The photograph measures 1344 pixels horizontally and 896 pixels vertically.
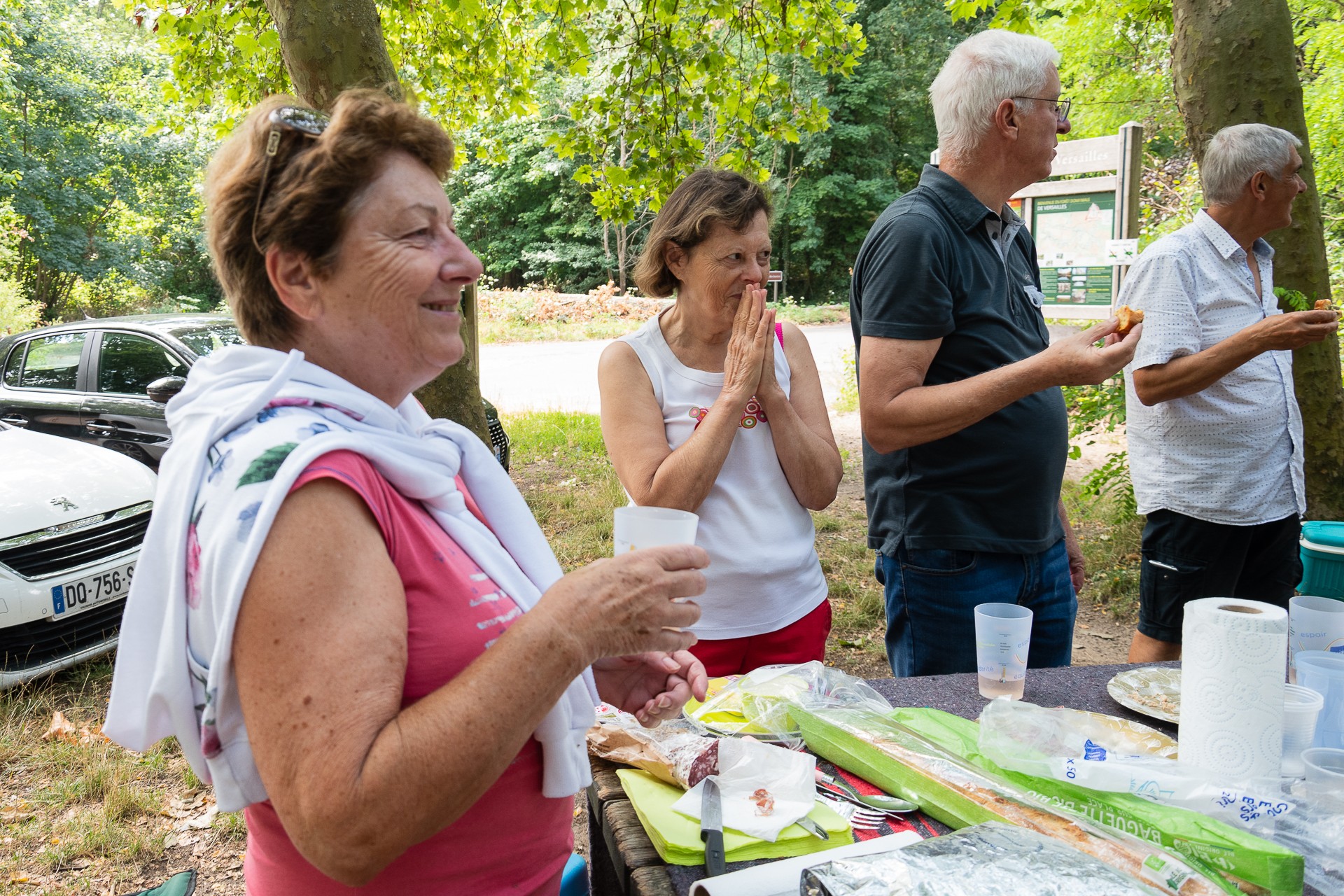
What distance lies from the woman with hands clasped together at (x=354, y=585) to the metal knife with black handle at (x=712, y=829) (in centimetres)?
19

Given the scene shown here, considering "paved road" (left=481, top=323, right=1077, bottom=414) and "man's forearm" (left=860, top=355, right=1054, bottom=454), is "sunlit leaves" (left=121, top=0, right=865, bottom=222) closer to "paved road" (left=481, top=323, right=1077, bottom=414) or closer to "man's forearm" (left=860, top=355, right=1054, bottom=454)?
"man's forearm" (left=860, top=355, right=1054, bottom=454)

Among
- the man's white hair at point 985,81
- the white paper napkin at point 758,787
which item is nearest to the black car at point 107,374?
the man's white hair at point 985,81

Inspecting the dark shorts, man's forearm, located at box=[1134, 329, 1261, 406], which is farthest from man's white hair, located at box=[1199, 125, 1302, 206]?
the dark shorts

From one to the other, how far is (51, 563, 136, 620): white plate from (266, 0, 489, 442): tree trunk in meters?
1.85

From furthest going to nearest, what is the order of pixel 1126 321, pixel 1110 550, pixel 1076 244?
pixel 1076 244 < pixel 1110 550 < pixel 1126 321

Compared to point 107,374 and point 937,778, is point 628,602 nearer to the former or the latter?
point 937,778

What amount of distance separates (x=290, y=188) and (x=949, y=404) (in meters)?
1.56

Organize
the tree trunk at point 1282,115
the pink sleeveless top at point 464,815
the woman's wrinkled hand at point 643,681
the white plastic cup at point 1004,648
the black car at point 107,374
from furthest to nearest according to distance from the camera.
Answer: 1. the black car at point 107,374
2. the tree trunk at point 1282,115
3. the white plastic cup at point 1004,648
4. the woman's wrinkled hand at point 643,681
5. the pink sleeveless top at point 464,815

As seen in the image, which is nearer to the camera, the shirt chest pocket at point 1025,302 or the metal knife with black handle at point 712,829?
the metal knife with black handle at point 712,829

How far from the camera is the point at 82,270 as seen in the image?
72.3 ft

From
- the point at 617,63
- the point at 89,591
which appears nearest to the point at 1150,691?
the point at 89,591

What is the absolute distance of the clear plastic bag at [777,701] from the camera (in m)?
1.61

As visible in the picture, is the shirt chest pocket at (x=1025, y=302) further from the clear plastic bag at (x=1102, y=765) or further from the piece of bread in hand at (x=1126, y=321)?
the clear plastic bag at (x=1102, y=765)

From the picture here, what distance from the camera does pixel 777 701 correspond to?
166cm
